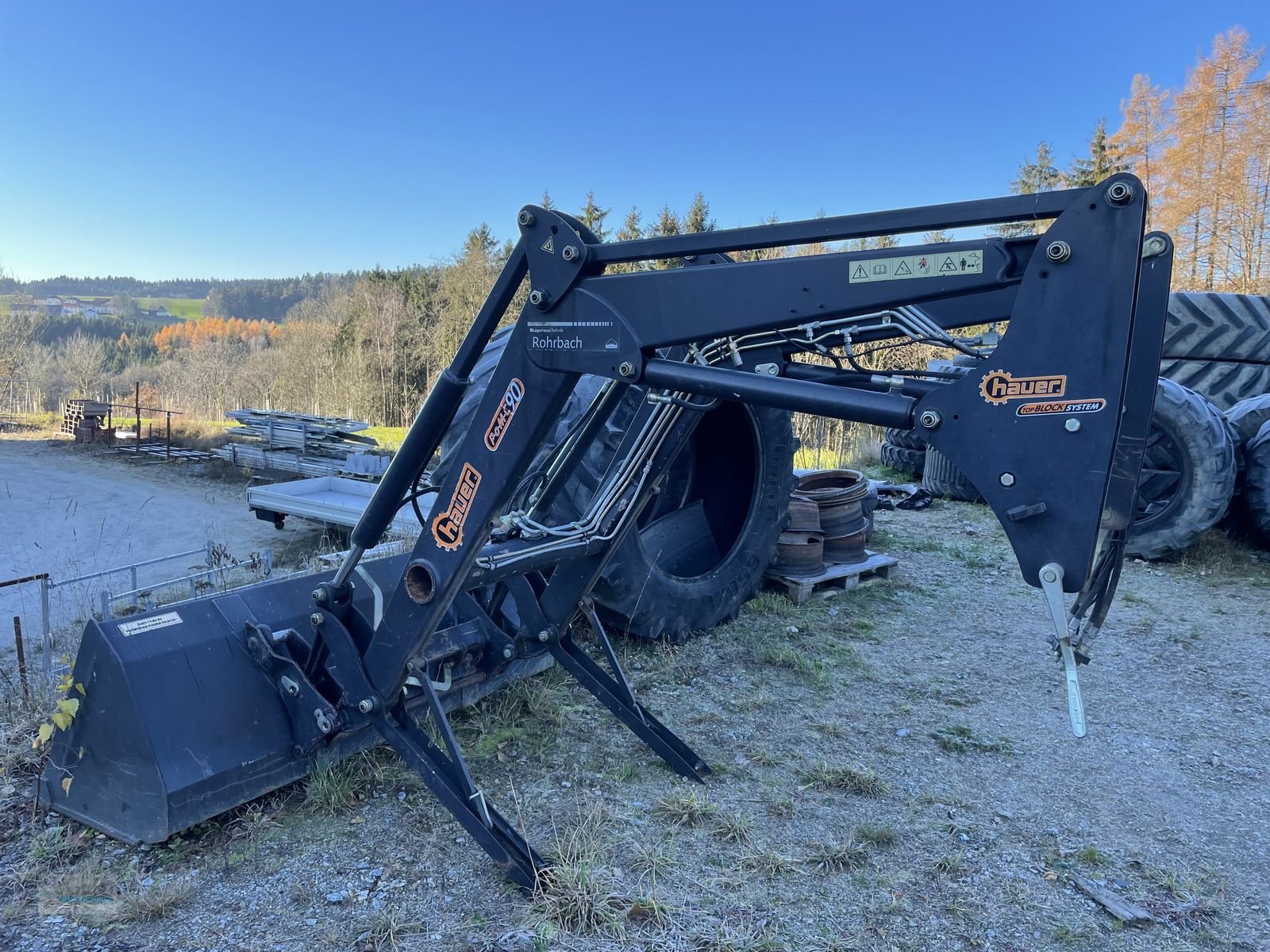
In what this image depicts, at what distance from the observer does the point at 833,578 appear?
6305 mm

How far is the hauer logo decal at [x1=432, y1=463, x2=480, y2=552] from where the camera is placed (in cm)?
269

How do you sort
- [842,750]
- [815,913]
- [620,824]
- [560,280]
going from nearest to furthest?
[560,280]
[815,913]
[620,824]
[842,750]

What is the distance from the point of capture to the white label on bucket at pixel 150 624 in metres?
3.02

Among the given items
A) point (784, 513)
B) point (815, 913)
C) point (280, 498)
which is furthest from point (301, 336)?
point (815, 913)

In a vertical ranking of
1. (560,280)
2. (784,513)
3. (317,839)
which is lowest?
(317,839)

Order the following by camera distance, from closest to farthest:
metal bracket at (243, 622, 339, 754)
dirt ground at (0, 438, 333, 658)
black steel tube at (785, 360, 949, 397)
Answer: black steel tube at (785, 360, 949, 397) → metal bracket at (243, 622, 339, 754) → dirt ground at (0, 438, 333, 658)

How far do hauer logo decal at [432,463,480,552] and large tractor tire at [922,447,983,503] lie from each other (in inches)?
345

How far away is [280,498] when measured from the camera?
8508mm

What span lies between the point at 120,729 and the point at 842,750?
299 centimetres

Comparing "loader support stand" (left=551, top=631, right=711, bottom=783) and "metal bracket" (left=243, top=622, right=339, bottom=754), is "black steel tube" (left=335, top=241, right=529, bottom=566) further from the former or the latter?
"loader support stand" (left=551, top=631, right=711, bottom=783)

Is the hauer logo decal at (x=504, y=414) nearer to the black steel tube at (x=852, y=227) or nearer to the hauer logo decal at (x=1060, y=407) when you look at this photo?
the black steel tube at (x=852, y=227)

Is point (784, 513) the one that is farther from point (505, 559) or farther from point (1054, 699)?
point (505, 559)

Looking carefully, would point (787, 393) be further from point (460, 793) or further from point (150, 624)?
point (150, 624)

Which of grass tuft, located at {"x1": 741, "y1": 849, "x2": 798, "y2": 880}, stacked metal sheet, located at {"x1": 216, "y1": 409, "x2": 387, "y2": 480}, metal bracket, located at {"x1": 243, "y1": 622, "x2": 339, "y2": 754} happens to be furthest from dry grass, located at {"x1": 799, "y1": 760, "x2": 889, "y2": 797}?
stacked metal sheet, located at {"x1": 216, "y1": 409, "x2": 387, "y2": 480}
